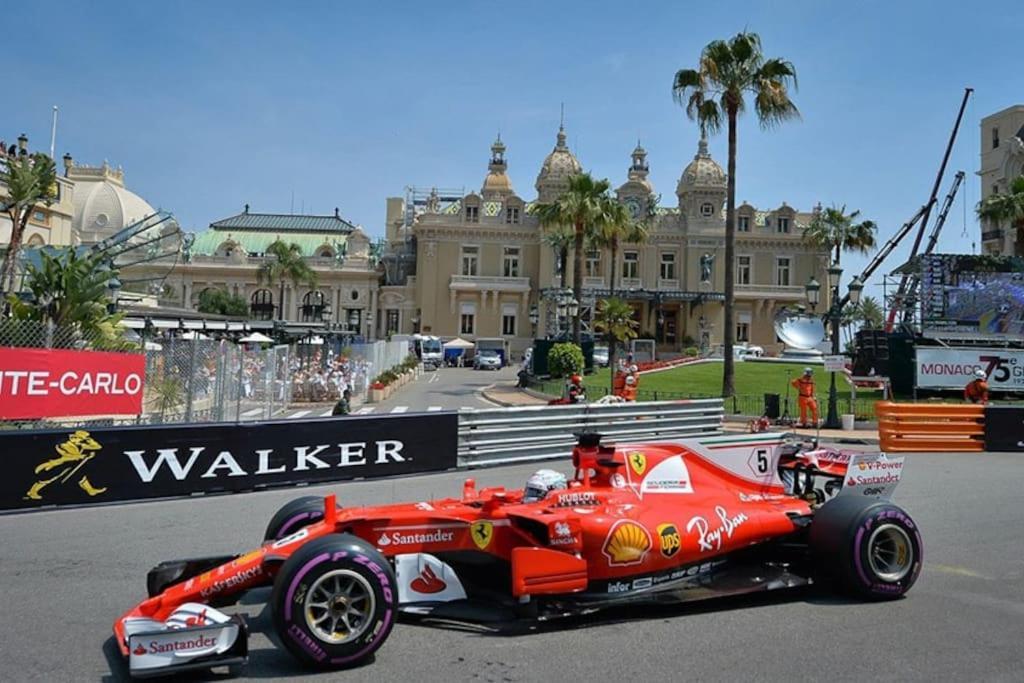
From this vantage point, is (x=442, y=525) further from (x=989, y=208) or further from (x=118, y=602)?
(x=989, y=208)

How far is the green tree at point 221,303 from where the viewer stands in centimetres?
7919

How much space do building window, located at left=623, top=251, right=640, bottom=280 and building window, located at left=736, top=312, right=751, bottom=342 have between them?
10357 millimetres

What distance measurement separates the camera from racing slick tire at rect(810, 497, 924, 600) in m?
6.41

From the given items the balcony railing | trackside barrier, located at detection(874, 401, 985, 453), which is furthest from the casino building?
trackside barrier, located at detection(874, 401, 985, 453)

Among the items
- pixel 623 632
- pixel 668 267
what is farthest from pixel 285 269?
pixel 623 632

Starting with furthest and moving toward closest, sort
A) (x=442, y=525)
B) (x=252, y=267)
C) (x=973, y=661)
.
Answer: (x=252, y=267)
(x=442, y=525)
(x=973, y=661)

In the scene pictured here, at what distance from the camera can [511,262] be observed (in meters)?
78.4

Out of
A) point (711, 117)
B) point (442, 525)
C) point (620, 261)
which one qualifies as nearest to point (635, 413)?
point (442, 525)

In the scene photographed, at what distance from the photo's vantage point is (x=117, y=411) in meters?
13.2

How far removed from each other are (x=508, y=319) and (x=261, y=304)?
25993mm

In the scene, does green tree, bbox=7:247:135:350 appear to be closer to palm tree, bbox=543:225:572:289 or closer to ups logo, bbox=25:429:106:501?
ups logo, bbox=25:429:106:501

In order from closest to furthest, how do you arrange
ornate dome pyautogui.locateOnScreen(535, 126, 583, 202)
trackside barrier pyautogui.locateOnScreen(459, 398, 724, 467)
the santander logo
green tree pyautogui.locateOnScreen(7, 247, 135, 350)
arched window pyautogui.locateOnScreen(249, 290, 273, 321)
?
the santander logo → trackside barrier pyautogui.locateOnScreen(459, 398, 724, 467) → green tree pyautogui.locateOnScreen(7, 247, 135, 350) → ornate dome pyautogui.locateOnScreen(535, 126, 583, 202) → arched window pyautogui.locateOnScreen(249, 290, 273, 321)

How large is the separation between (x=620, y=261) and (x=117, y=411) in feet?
221

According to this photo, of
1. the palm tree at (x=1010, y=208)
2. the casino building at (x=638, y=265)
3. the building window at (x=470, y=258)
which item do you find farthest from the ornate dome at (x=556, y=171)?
the palm tree at (x=1010, y=208)
